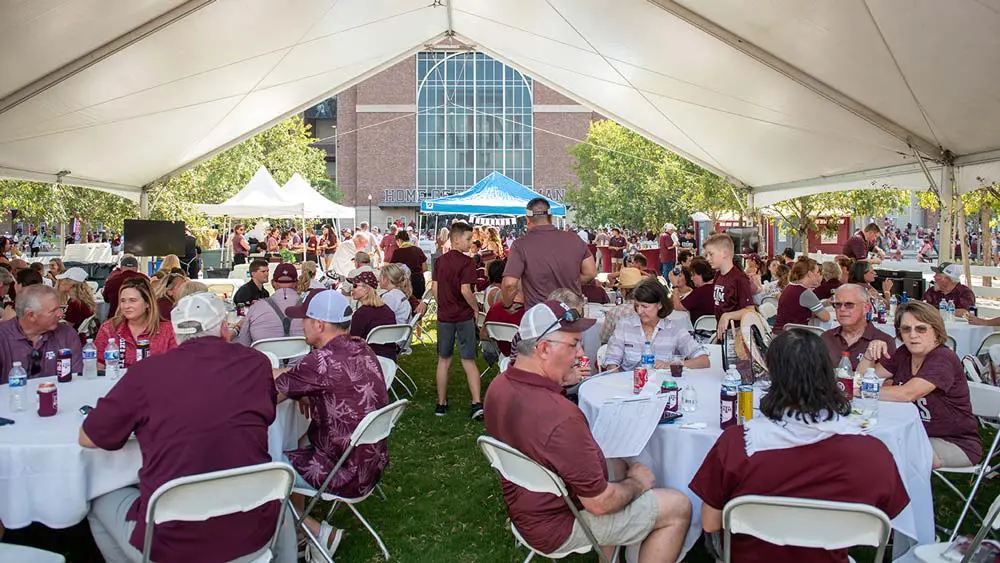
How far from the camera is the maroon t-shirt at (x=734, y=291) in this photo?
575cm

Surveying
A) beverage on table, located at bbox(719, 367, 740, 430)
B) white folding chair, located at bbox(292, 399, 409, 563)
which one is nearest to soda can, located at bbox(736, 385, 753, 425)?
beverage on table, located at bbox(719, 367, 740, 430)

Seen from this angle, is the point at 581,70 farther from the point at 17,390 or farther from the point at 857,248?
the point at 17,390

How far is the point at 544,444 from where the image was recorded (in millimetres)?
2750

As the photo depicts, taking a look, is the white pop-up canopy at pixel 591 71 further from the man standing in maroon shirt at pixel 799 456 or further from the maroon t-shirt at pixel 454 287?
the man standing in maroon shirt at pixel 799 456

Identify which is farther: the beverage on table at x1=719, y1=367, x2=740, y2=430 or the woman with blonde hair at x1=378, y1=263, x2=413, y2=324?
the woman with blonde hair at x1=378, y1=263, x2=413, y2=324

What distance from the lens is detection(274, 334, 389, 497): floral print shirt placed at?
355 centimetres

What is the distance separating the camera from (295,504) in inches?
160

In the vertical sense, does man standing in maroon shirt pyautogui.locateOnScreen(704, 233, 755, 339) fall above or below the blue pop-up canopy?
below

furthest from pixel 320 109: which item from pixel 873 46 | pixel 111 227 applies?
pixel 873 46

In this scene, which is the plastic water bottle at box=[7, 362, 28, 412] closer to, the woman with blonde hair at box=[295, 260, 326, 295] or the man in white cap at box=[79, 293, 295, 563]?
the man in white cap at box=[79, 293, 295, 563]

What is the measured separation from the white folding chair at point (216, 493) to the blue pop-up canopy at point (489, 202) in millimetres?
14765

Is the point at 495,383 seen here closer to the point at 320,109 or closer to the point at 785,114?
the point at 785,114

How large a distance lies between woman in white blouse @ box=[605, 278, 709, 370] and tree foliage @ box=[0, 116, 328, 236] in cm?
1200

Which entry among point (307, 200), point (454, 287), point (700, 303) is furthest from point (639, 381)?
point (307, 200)
